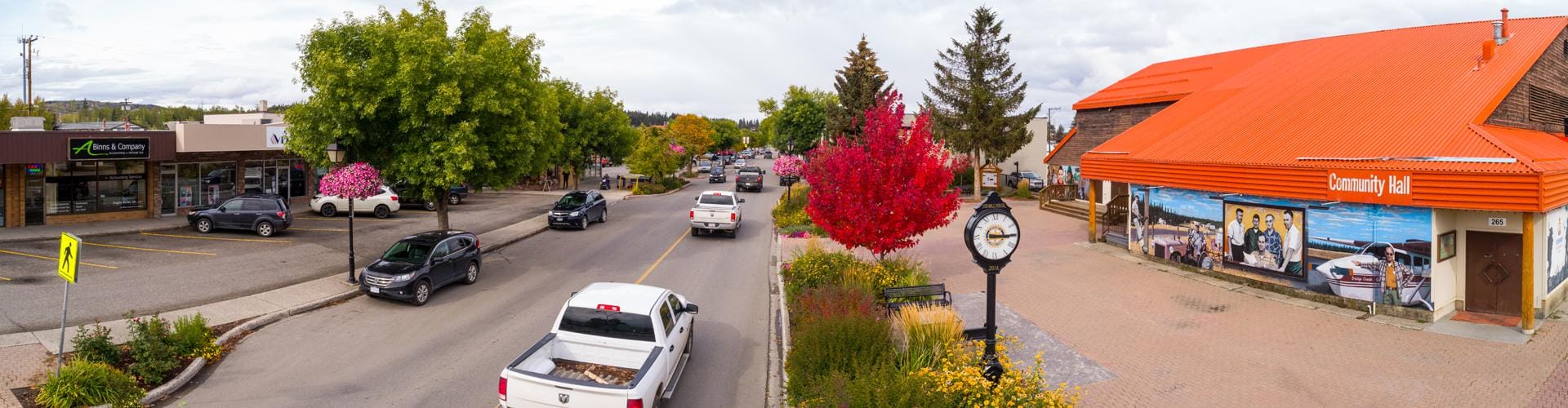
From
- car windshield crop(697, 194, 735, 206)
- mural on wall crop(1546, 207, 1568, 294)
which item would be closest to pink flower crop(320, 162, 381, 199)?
car windshield crop(697, 194, 735, 206)

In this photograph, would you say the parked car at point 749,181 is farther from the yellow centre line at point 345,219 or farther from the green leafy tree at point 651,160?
the yellow centre line at point 345,219

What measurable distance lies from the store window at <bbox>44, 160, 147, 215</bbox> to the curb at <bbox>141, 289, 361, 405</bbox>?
17763 mm

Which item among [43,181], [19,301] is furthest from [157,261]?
[43,181]

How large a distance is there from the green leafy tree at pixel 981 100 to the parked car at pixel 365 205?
92.7 feet

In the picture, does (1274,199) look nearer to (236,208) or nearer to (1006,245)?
(1006,245)

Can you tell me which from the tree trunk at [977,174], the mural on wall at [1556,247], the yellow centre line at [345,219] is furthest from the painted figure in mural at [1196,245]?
the yellow centre line at [345,219]

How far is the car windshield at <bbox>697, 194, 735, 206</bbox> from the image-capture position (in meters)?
27.6

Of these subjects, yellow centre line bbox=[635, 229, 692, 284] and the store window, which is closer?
yellow centre line bbox=[635, 229, 692, 284]

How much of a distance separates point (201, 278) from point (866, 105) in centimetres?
3089

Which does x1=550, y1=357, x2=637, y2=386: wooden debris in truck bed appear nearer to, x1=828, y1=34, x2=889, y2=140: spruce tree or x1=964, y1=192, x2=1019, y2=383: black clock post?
x1=964, y1=192, x2=1019, y2=383: black clock post

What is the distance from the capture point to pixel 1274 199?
15.9m

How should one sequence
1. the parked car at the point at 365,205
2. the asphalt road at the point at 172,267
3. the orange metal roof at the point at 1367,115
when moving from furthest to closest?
the parked car at the point at 365,205
the asphalt road at the point at 172,267
the orange metal roof at the point at 1367,115

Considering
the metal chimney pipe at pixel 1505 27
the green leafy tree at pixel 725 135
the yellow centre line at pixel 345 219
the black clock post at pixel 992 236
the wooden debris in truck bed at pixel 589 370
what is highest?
the green leafy tree at pixel 725 135

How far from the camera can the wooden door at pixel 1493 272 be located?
13.8m
